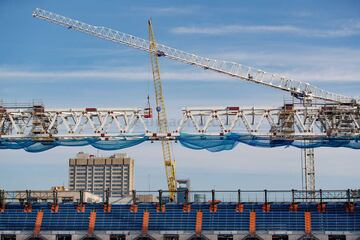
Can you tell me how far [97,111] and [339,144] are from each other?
29897mm

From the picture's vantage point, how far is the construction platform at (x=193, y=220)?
71688 millimetres

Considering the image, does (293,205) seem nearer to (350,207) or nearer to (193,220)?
(350,207)

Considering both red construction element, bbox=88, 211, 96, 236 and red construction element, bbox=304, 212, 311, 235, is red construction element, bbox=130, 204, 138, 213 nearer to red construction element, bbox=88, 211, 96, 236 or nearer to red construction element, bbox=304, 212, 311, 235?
red construction element, bbox=88, 211, 96, 236

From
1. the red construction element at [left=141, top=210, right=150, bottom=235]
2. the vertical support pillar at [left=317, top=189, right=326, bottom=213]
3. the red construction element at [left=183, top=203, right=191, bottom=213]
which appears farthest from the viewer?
the red construction element at [left=183, top=203, right=191, bottom=213]

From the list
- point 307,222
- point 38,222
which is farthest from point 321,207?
point 38,222

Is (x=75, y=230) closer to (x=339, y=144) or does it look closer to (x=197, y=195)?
(x=197, y=195)

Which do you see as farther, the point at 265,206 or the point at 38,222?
the point at 38,222

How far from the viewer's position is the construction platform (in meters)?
71.7

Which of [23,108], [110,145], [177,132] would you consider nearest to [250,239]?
[177,132]

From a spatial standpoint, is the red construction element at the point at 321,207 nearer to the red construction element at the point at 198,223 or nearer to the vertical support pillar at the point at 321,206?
the vertical support pillar at the point at 321,206

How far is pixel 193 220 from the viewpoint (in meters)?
74.7

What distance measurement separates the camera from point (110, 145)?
75.3 metres

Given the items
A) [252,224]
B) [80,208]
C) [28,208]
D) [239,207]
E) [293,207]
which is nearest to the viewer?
[252,224]

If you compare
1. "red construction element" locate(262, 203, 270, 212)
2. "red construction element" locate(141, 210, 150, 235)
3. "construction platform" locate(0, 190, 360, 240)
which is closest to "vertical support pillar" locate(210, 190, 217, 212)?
"construction platform" locate(0, 190, 360, 240)
